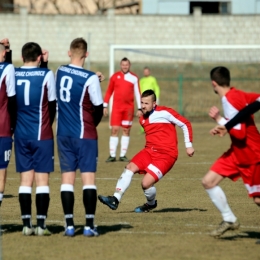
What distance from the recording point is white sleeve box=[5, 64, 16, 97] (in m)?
8.98

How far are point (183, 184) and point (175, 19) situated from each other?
28.7 metres

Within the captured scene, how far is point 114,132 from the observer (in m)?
19.0

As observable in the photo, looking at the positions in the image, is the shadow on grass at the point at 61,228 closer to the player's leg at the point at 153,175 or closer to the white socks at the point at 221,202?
the player's leg at the point at 153,175

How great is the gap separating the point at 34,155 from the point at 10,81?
2.77 feet

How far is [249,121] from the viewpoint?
28.7 ft

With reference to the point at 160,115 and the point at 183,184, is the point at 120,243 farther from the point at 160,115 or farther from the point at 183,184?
the point at 183,184

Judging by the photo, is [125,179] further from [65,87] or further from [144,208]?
[65,87]

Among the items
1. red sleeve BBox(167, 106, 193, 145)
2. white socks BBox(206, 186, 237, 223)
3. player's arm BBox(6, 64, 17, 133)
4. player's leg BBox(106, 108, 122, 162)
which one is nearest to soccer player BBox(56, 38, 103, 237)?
player's arm BBox(6, 64, 17, 133)

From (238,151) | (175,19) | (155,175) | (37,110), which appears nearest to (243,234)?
(238,151)

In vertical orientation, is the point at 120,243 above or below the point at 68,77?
below

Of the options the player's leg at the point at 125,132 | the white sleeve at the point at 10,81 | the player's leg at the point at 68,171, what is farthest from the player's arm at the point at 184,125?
the player's leg at the point at 125,132

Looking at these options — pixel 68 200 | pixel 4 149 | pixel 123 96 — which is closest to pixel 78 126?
pixel 68 200

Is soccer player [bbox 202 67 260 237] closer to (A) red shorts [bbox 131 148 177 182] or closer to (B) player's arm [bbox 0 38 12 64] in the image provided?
(A) red shorts [bbox 131 148 177 182]

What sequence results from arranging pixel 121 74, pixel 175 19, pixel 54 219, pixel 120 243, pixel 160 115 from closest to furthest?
pixel 120 243 < pixel 54 219 < pixel 160 115 < pixel 121 74 < pixel 175 19
